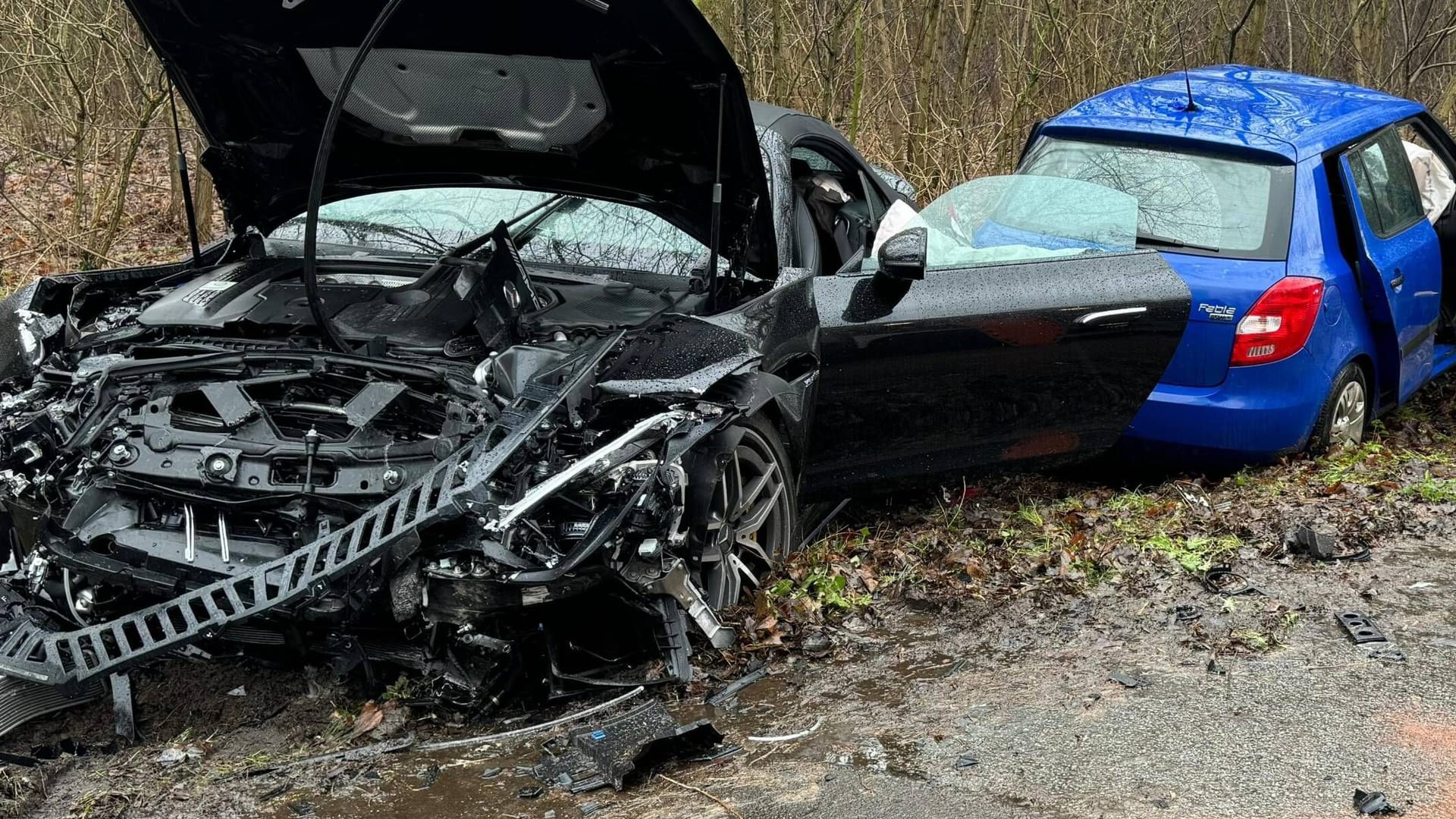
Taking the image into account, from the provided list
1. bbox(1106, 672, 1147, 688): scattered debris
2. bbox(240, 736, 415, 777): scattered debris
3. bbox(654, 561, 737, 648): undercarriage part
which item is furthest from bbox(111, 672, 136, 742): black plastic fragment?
bbox(1106, 672, 1147, 688): scattered debris

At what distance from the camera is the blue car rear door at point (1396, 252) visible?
589cm

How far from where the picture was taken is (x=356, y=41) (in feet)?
13.9

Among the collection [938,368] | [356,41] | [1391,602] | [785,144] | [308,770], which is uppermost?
[356,41]

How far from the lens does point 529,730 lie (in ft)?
12.3

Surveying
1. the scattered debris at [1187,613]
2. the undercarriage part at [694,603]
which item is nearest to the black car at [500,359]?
the undercarriage part at [694,603]

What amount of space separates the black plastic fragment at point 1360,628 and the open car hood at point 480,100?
7.55 ft

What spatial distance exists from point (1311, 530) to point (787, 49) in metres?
8.26

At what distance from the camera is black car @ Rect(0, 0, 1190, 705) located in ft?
11.7

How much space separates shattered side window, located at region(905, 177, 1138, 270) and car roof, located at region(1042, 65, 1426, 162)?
608 millimetres

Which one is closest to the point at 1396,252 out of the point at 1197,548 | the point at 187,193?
the point at 1197,548

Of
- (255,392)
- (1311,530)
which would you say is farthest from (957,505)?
(255,392)

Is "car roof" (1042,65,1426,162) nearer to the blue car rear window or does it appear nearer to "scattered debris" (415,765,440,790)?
the blue car rear window

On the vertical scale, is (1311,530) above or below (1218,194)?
below

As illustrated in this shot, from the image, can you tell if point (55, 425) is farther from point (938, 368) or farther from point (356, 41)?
point (938, 368)
